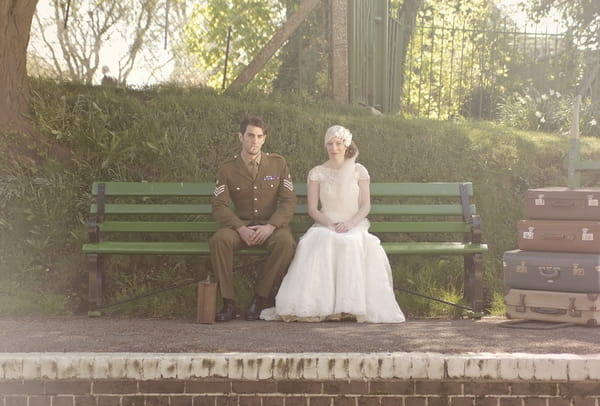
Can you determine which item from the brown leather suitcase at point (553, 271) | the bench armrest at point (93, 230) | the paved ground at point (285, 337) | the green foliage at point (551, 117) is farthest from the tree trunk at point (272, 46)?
the brown leather suitcase at point (553, 271)

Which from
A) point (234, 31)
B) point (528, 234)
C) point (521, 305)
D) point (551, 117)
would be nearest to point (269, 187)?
point (528, 234)

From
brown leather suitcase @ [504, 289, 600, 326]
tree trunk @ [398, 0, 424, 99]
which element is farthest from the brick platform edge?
tree trunk @ [398, 0, 424, 99]

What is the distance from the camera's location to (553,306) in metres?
6.75

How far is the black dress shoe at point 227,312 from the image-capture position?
275 inches

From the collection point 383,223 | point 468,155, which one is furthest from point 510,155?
point 383,223

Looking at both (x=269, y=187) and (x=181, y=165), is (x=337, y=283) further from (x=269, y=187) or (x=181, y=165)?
(x=181, y=165)

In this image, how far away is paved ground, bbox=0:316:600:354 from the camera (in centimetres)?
545

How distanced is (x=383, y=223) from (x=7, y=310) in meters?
3.31

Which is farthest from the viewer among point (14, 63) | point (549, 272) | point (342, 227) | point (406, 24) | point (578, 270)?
point (406, 24)

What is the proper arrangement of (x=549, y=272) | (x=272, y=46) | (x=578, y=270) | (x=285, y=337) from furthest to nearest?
(x=272, y=46) → (x=549, y=272) → (x=578, y=270) → (x=285, y=337)

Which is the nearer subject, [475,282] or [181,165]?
[475,282]

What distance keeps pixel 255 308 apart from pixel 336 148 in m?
1.53

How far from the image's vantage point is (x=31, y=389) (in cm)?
497

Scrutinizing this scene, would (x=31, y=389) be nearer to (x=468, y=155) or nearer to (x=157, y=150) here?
(x=157, y=150)
